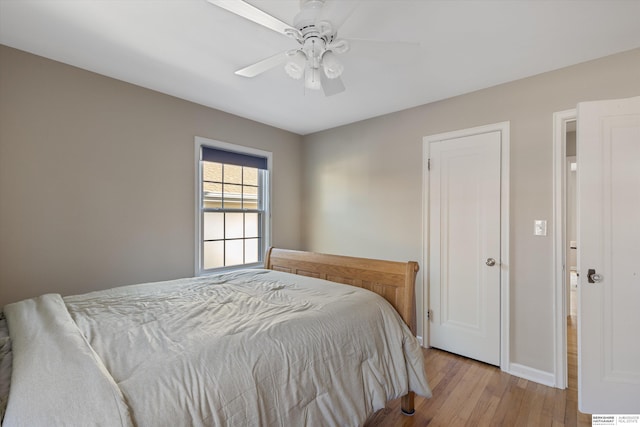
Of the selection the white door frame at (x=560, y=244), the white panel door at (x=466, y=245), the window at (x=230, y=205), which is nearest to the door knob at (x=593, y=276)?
the white door frame at (x=560, y=244)

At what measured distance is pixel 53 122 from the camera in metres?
2.22

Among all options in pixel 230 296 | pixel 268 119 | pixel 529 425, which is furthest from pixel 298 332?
pixel 268 119

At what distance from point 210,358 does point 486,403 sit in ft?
6.70

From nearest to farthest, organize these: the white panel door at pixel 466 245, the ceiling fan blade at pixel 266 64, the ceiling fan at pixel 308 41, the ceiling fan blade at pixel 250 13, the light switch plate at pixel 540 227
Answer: the ceiling fan blade at pixel 250 13, the ceiling fan at pixel 308 41, the ceiling fan blade at pixel 266 64, the light switch plate at pixel 540 227, the white panel door at pixel 466 245

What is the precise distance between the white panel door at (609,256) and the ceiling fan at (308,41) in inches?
66.2

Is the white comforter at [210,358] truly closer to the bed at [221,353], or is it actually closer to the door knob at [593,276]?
the bed at [221,353]

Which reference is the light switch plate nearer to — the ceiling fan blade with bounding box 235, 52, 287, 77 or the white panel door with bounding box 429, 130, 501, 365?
the white panel door with bounding box 429, 130, 501, 365

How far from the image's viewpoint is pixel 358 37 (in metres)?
1.91

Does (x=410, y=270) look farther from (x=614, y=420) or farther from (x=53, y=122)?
(x=53, y=122)

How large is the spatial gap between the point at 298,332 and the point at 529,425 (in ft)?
5.61

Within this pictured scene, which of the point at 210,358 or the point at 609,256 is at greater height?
the point at 609,256

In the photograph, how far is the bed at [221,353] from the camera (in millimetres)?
867

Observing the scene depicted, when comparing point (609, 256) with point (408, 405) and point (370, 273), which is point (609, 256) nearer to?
point (370, 273)

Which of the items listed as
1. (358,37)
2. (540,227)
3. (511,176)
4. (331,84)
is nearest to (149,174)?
(331,84)
